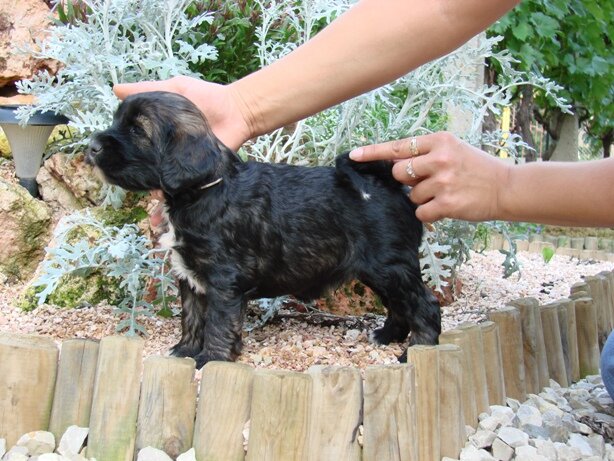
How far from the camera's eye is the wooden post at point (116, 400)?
2535mm

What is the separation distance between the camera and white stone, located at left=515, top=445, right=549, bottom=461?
2684mm

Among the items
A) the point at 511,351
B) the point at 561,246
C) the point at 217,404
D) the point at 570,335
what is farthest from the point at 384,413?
the point at 561,246

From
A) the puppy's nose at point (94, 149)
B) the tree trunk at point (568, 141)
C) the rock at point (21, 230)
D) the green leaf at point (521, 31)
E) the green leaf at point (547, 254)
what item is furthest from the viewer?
the tree trunk at point (568, 141)

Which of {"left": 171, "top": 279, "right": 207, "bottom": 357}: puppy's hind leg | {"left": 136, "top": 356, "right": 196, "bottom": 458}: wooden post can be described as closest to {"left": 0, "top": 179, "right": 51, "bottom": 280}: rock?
{"left": 171, "top": 279, "right": 207, "bottom": 357}: puppy's hind leg

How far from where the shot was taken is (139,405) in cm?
255

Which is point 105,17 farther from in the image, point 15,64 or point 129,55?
point 15,64

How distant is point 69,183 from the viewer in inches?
191

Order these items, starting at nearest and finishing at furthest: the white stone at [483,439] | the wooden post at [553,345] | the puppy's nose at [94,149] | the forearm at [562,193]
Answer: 1. the forearm at [562,193]
2. the white stone at [483,439]
3. the puppy's nose at [94,149]
4. the wooden post at [553,345]

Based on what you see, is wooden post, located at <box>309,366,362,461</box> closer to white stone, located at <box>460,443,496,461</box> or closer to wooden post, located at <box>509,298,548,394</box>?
white stone, located at <box>460,443,496,461</box>

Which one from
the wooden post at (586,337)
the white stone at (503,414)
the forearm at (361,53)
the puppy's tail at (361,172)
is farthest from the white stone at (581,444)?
the forearm at (361,53)

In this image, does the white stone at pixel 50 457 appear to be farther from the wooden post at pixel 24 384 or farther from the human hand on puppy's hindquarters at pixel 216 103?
the human hand on puppy's hindquarters at pixel 216 103

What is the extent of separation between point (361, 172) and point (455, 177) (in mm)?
721

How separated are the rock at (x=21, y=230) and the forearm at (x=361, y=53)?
7.22 feet

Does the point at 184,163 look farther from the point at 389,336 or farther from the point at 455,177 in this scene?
the point at 389,336
